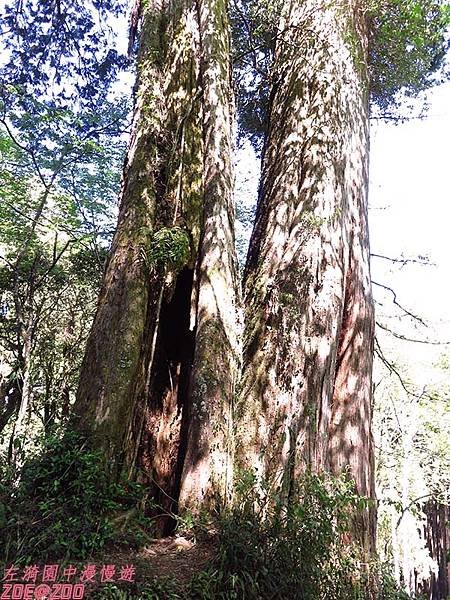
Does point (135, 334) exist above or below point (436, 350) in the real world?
below

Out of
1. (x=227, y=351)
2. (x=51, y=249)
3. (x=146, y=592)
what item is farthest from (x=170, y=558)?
(x=51, y=249)

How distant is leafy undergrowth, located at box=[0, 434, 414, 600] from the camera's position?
8.09 feet

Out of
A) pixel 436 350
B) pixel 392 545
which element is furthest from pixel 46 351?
pixel 436 350

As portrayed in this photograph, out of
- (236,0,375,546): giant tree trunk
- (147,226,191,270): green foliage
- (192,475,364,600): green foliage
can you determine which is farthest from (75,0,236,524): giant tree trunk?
(236,0,375,546): giant tree trunk

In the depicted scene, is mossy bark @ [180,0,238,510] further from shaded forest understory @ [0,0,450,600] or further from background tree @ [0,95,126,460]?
background tree @ [0,95,126,460]

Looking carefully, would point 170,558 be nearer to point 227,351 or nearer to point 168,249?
point 227,351

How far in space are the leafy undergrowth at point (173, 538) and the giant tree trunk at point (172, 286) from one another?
19 cm

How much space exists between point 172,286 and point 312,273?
1.06 meters

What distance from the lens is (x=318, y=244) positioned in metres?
4.24

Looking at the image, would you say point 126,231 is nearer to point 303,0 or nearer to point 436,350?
point 303,0

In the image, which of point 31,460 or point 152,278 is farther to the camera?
point 152,278

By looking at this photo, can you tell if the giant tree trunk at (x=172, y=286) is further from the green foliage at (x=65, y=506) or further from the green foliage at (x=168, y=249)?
the green foliage at (x=65, y=506)

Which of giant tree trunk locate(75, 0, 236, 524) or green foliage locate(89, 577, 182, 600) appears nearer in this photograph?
green foliage locate(89, 577, 182, 600)

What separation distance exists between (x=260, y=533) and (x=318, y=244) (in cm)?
229
